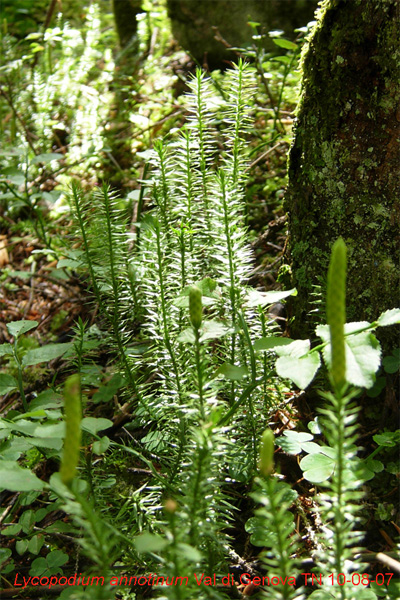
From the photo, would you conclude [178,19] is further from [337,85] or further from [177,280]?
[177,280]

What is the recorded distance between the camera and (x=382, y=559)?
1277mm

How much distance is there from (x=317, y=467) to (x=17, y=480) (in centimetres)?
84

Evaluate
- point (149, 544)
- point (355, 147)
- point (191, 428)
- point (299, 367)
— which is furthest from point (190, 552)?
point (355, 147)

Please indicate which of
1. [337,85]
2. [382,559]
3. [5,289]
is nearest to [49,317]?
[5,289]

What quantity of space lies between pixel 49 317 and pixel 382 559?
2081 mm

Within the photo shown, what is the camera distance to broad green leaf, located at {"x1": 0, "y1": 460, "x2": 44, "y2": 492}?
1065 mm

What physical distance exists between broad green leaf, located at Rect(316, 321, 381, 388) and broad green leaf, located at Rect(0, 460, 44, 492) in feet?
2.14

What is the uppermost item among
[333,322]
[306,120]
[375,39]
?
[375,39]

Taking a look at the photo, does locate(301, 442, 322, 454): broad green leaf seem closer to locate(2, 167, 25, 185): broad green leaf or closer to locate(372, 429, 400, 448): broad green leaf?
locate(372, 429, 400, 448): broad green leaf

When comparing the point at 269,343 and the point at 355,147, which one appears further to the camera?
the point at 355,147

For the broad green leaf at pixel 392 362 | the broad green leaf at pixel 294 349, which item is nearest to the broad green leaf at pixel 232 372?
the broad green leaf at pixel 294 349

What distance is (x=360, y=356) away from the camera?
1.16 m

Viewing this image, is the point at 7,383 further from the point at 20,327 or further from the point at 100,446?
the point at 100,446

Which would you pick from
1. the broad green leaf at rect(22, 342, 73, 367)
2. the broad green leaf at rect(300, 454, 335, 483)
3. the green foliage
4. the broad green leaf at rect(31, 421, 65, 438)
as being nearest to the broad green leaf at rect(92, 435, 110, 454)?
the green foliage
